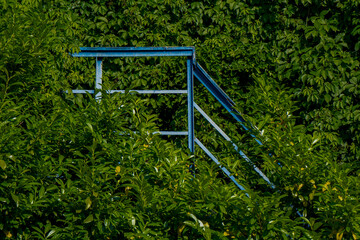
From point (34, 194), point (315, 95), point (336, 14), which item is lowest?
point (315, 95)

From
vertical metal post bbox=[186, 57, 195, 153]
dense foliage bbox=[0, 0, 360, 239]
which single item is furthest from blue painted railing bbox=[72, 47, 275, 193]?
dense foliage bbox=[0, 0, 360, 239]

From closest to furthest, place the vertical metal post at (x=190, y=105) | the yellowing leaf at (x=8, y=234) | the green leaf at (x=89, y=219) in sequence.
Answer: the green leaf at (x=89, y=219) < the yellowing leaf at (x=8, y=234) < the vertical metal post at (x=190, y=105)

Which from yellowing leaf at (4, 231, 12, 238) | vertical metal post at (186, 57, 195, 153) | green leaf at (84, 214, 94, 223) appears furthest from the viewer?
vertical metal post at (186, 57, 195, 153)

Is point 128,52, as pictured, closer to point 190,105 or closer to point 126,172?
point 190,105

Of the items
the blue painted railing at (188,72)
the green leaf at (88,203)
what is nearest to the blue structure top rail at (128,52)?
the blue painted railing at (188,72)

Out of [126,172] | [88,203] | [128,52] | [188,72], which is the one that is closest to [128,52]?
[128,52]

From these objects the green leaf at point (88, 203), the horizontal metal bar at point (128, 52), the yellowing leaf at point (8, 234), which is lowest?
the yellowing leaf at point (8, 234)

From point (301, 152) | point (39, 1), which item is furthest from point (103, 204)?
point (39, 1)

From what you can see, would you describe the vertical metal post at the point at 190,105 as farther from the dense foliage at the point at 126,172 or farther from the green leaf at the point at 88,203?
the green leaf at the point at 88,203

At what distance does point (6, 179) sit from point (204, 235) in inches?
41.4

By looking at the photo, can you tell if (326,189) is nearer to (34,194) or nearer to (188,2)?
(34,194)

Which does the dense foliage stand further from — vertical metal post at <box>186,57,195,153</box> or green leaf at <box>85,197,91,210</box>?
vertical metal post at <box>186,57,195,153</box>

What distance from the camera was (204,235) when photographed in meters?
2.15

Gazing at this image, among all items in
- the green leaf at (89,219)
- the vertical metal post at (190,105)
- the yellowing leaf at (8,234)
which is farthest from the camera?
the vertical metal post at (190,105)
